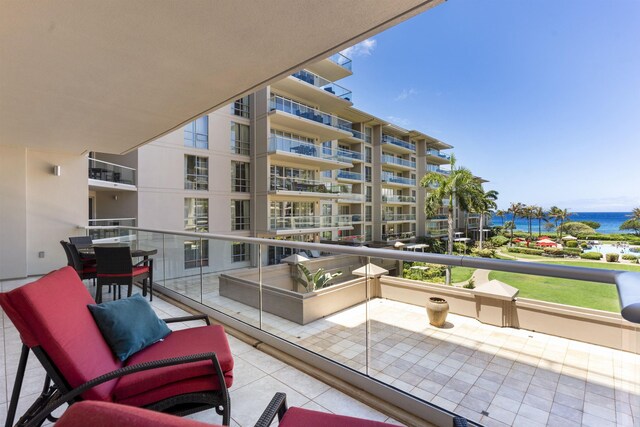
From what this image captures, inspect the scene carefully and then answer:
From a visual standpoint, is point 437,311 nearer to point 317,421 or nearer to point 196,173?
point 317,421

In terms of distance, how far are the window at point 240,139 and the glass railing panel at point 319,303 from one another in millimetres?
12519

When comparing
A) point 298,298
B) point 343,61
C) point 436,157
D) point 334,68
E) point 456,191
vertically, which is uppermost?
point 343,61

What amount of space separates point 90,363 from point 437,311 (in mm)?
2178

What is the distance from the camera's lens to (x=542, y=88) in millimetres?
46812

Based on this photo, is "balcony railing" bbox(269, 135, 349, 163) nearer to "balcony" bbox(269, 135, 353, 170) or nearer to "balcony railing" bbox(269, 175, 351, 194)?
"balcony" bbox(269, 135, 353, 170)

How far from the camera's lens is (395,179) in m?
24.6

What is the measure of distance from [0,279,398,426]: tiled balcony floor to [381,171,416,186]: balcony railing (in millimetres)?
21662

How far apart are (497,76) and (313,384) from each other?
176 feet

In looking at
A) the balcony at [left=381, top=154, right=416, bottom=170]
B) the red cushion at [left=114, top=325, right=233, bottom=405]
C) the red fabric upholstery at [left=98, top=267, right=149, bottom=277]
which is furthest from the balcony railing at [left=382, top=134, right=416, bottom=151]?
the red cushion at [left=114, top=325, right=233, bottom=405]

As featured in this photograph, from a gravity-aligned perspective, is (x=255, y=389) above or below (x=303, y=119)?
below

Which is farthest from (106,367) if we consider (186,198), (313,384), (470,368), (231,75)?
(186,198)

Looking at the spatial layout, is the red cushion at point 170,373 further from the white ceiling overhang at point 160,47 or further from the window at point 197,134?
the window at point 197,134

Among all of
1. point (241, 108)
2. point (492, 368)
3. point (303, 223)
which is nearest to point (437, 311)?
point (492, 368)

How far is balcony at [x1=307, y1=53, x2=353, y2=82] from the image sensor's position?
1614cm
